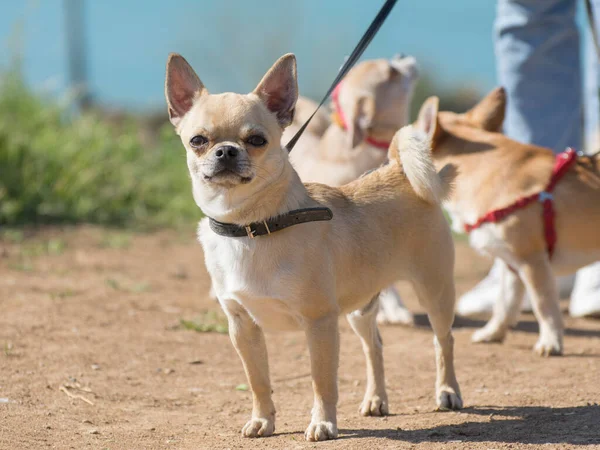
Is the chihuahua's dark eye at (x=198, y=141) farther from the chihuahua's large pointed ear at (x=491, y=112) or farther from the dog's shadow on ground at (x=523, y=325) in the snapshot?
the dog's shadow on ground at (x=523, y=325)

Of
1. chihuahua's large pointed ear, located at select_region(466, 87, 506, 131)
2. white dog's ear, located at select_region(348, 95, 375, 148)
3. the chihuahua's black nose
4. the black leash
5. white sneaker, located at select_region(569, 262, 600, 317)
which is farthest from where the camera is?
white sneaker, located at select_region(569, 262, 600, 317)

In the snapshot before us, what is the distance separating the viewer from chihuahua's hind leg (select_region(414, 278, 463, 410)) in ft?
11.5

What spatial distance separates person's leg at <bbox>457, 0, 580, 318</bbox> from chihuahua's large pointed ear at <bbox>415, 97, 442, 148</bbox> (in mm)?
926

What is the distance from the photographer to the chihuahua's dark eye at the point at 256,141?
3.00 m

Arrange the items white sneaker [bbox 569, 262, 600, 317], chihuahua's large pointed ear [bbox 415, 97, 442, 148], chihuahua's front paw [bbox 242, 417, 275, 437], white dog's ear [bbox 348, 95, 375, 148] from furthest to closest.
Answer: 1. white sneaker [bbox 569, 262, 600, 317]
2. white dog's ear [bbox 348, 95, 375, 148]
3. chihuahua's large pointed ear [bbox 415, 97, 442, 148]
4. chihuahua's front paw [bbox 242, 417, 275, 437]

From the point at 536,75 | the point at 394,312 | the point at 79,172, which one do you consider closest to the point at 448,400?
the point at 394,312

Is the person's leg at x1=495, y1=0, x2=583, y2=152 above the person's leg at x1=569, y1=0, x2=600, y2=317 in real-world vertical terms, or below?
above

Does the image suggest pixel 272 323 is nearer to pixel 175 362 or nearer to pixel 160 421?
pixel 160 421

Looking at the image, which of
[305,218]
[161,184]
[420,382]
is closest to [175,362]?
[420,382]

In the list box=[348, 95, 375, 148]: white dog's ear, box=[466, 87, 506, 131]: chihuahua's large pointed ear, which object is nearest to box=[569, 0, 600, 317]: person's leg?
box=[466, 87, 506, 131]: chihuahua's large pointed ear

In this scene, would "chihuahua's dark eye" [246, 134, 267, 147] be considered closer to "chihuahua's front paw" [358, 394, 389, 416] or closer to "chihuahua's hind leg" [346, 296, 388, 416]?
"chihuahua's hind leg" [346, 296, 388, 416]

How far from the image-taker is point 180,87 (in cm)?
325

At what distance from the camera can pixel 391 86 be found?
18.1ft

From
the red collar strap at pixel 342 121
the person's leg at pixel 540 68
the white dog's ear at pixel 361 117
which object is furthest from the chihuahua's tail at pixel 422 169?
the person's leg at pixel 540 68
